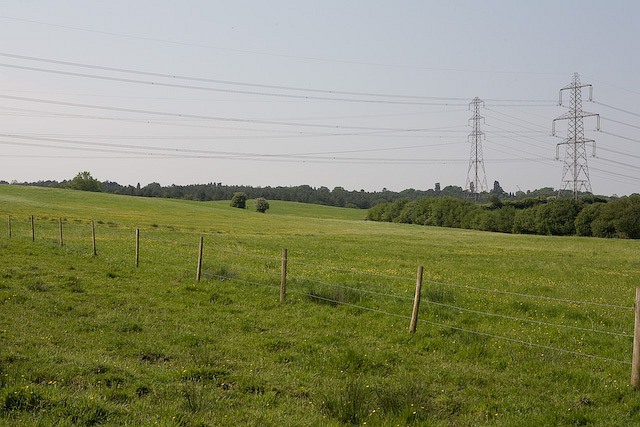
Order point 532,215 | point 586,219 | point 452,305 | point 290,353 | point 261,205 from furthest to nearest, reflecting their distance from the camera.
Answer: point 261,205 < point 532,215 < point 586,219 < point 452,305 < point 290,353

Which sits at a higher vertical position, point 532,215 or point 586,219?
point 532,215

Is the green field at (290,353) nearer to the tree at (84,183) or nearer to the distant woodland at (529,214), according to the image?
the distant woodland at (529,214)

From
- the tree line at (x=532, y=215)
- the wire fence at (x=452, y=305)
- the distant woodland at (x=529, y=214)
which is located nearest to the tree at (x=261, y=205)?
the distant woodland at (x=529, y=214)

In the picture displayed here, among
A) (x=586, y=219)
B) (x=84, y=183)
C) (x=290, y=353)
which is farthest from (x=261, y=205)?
(x=290, y=353)

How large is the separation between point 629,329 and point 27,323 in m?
14.8

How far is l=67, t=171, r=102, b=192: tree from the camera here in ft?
482

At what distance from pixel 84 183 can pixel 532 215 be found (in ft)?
381

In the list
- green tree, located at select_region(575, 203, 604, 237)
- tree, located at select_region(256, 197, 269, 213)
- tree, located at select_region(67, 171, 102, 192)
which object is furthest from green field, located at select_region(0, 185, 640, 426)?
tree, located at select_region(67, 171, 102, 192)

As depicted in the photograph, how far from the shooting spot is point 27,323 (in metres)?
11.9

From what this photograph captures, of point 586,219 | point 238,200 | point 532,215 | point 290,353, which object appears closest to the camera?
point 290,353

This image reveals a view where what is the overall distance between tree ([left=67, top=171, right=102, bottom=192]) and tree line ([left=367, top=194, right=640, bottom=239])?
8125 centimetres

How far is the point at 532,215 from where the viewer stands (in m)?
97.0

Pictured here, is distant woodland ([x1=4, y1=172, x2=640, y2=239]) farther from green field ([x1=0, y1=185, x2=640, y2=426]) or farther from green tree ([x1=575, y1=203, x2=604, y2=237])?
green field ([x1=0, y1=185, x2=640, y2=426])

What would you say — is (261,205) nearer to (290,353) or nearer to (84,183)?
(84,183)
